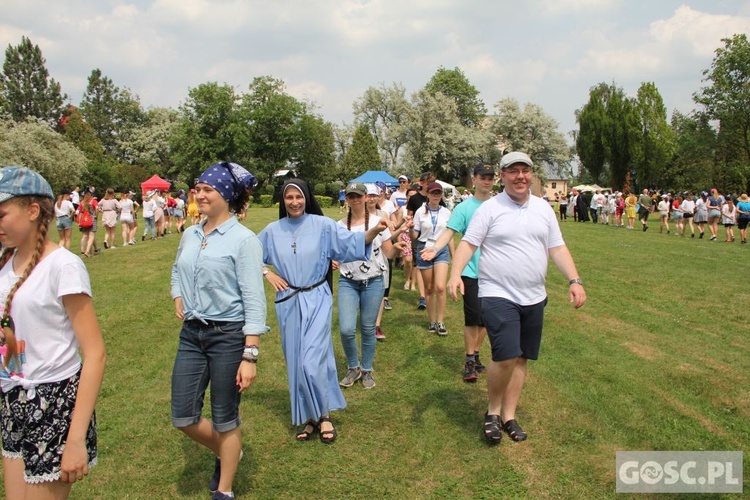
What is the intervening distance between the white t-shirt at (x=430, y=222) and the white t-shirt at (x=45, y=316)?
19.0 feet

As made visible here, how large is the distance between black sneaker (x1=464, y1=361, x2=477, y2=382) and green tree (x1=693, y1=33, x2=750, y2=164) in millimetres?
40419

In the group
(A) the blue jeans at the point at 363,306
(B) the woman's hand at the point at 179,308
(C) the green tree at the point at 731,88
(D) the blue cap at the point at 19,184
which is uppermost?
(C) the green tree at the point at 731,88

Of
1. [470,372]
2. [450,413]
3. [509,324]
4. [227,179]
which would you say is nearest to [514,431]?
[450,413]

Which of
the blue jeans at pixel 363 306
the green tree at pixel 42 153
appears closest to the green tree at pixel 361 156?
the green tree at pixel 42 153

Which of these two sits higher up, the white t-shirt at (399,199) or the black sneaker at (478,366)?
the white t-shirt at (399,199)

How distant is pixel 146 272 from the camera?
1298 cm

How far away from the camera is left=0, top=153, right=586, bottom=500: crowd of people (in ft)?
7.63

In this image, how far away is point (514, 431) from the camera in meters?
4.43

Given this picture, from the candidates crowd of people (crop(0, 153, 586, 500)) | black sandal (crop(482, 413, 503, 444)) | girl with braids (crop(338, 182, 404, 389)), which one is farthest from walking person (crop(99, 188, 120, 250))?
black sandal (crop(482, 413, 503, 444))

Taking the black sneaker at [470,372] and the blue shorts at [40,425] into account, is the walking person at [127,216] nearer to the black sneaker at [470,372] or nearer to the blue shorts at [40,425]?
the black sneaker at [470,372]

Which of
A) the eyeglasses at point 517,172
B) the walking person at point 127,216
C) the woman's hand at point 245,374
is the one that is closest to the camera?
the woman's hand at point 245,374

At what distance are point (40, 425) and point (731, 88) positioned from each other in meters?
44.9

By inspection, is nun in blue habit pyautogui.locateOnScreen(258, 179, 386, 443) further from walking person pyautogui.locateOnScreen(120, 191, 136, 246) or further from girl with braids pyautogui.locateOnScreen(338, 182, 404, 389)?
walking person pyautogui.locateOnScreen(120, 191, 136, 246)

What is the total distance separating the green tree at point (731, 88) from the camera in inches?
1428
